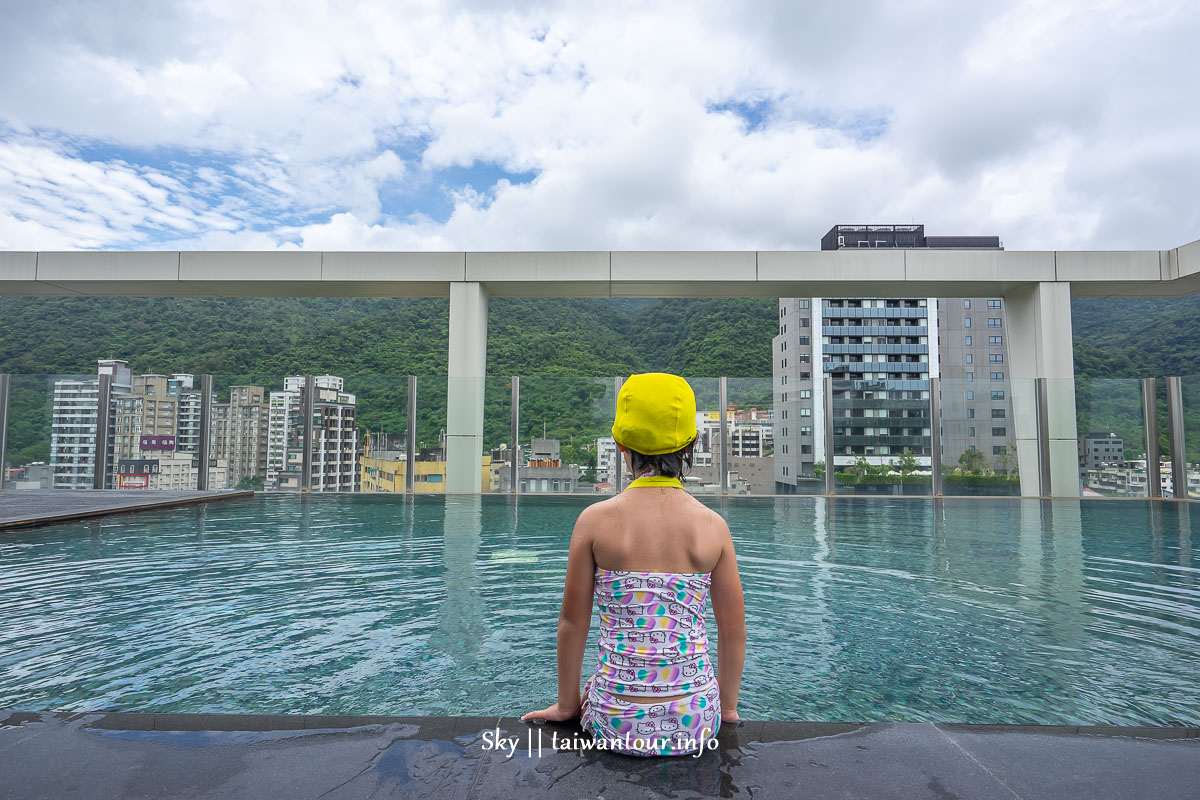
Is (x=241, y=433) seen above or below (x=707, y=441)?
above

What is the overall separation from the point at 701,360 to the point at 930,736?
2116 inches

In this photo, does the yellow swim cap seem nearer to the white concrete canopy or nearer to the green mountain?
the white concrete canopy

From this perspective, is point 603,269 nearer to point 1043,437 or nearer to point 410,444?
point 410,444

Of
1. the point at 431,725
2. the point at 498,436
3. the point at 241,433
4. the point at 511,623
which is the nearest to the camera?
the point at 431,725

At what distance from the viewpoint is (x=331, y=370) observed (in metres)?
41.3

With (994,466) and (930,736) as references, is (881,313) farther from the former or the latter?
(930,736)

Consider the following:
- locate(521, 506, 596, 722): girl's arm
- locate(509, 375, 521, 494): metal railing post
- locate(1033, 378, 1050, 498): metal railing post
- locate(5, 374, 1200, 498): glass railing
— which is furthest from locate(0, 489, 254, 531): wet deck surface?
locate(1033, 378, 1050, 498): metal railing post

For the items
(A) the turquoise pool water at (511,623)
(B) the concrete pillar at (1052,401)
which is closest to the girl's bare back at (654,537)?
(A) the turquoise pool water at (511,623)

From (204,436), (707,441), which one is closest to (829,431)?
(707,441)

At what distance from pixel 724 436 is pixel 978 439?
15.5 feet

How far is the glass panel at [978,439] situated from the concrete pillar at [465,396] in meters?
8.74

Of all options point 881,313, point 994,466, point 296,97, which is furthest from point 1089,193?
point 296,97

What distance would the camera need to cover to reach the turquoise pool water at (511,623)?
8.02 ft

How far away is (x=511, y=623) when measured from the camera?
11.3 ft
